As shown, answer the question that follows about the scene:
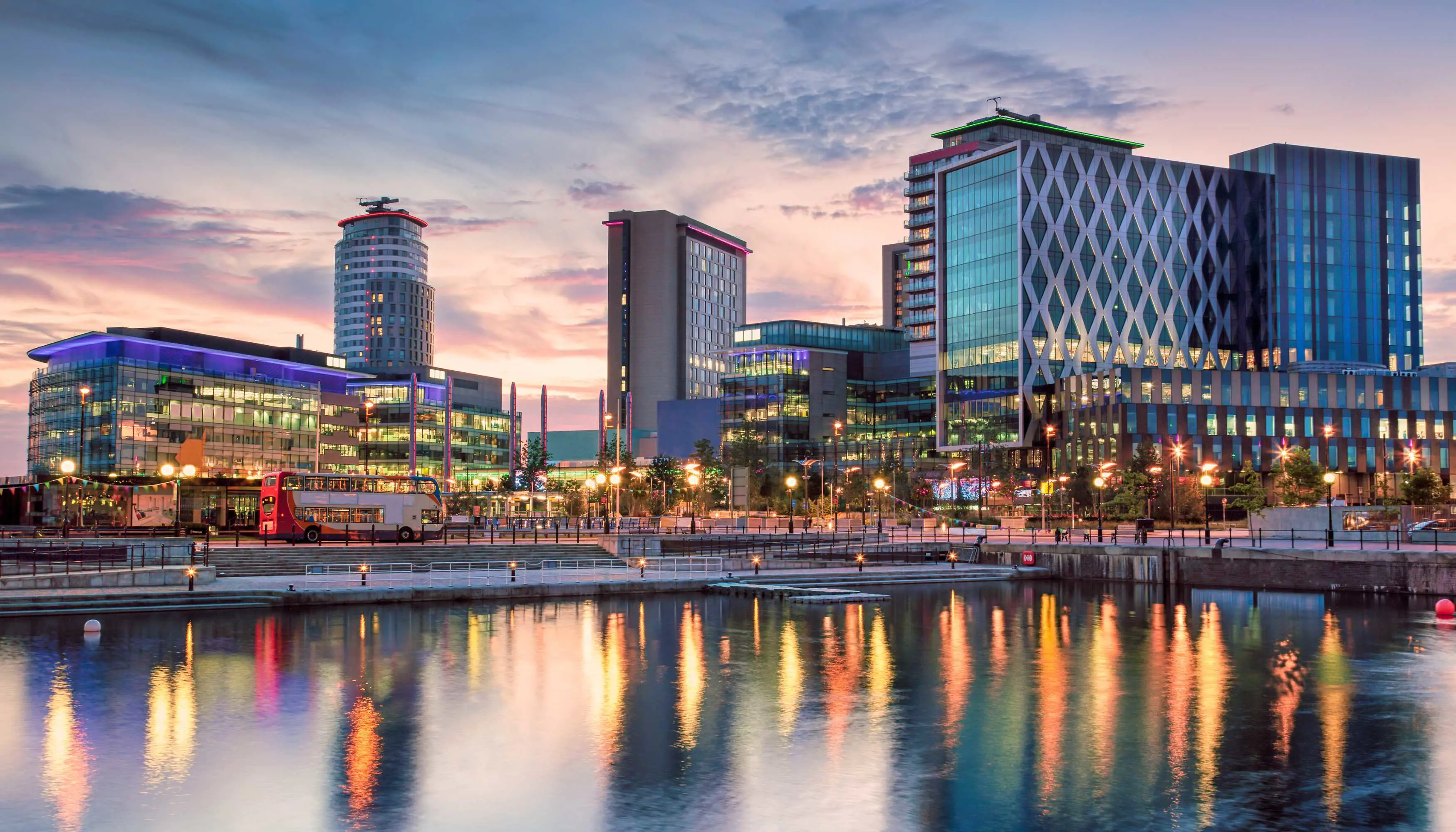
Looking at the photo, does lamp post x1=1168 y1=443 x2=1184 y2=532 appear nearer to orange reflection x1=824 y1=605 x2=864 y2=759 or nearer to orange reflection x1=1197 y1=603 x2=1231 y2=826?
orange reflection x1=1197 y1=603 x2=1231 y2=826

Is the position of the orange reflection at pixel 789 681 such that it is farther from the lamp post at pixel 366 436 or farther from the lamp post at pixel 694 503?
the lamp post at pixel 366 436

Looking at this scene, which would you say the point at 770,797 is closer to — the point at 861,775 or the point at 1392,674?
the point at 861,775

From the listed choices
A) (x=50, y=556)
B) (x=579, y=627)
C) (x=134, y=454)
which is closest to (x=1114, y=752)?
(x=579, y=627)

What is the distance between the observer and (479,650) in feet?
113

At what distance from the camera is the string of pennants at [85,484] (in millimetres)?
87062

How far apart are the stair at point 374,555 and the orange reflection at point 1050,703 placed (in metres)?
29.8

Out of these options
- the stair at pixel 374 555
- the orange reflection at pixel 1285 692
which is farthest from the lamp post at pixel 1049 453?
the orange reflection at pixel 1285 692

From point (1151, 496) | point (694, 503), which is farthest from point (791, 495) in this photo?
point (1151, 496)

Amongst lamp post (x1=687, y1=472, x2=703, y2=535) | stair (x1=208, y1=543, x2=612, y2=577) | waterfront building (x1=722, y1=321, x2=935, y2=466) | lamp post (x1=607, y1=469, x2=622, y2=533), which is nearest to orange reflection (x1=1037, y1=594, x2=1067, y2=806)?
stair (x1=208, y1=543, x2=612, y2=577)

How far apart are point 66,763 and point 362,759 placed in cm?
480

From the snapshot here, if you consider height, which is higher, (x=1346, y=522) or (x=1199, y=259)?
(x=1199, y=259)

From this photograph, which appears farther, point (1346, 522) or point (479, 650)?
point (1346, 522)

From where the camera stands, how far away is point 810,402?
193m

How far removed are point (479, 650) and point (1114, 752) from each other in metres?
19.2
